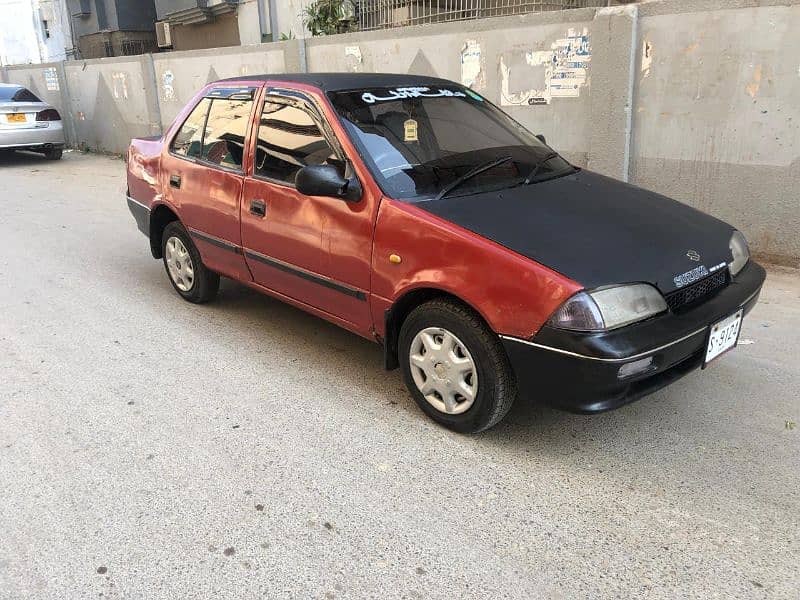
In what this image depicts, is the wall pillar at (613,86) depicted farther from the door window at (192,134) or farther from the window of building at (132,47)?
the window of building at (132,47)

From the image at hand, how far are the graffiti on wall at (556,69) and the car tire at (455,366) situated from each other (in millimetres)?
4433

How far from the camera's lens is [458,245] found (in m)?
3.04

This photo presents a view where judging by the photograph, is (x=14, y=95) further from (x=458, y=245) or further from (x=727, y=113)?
(x=458, y=245)

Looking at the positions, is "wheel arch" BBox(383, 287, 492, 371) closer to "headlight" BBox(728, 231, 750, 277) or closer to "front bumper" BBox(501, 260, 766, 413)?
"front bumper" BBox(501, 260, 766, 413)

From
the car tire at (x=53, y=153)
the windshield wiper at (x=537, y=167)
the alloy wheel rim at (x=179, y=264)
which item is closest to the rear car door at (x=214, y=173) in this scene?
the alloy wheel rim at (x=179, y=264)

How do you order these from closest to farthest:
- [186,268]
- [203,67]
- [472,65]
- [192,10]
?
1. [186,268]
2. [472,65]
3. [203,67]
4. [192,10]

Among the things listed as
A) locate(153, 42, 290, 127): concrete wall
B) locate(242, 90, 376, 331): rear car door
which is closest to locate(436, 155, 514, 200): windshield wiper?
locate(242, 90, 376, 331): rear car door

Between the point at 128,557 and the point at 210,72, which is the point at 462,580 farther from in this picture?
Answer: the point at 210,72

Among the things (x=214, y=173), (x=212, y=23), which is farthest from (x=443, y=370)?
(x=212, y=23)

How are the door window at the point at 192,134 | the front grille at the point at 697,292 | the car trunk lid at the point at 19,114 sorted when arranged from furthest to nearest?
the car trunk lid at the point at 19,114 → the door window at the point at 192,134 → the front grille at the point at 697,292

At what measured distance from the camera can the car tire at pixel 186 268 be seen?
5.05m

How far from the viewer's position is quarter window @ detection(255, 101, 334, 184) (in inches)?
149

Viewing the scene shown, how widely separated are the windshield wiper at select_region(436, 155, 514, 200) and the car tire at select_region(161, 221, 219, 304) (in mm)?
2277

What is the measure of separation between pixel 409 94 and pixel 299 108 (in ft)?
2.15
